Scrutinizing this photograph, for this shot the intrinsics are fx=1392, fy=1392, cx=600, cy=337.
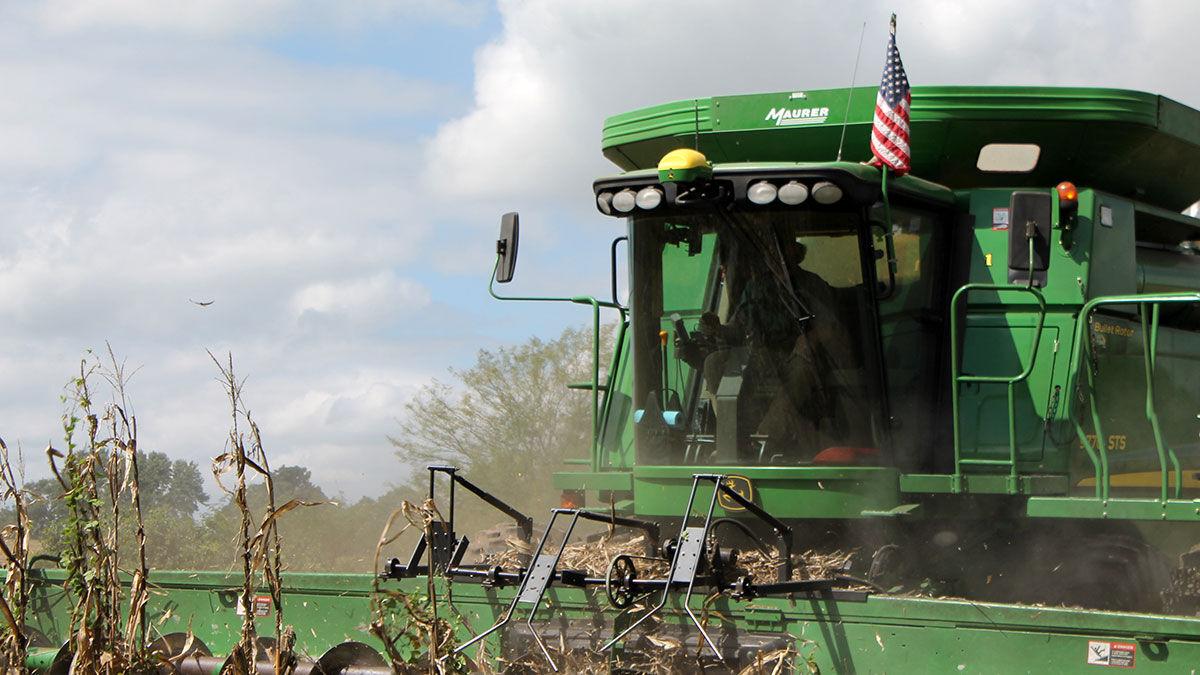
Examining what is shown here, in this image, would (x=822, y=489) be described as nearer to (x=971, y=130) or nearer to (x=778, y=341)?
(x=778, y=341)

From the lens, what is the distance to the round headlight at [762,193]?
630 centimetres

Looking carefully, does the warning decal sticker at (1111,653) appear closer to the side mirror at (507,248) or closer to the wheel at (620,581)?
the wheel at (620,581)

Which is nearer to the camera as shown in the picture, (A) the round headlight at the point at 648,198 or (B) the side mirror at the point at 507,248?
(A) the round headlight at the point at 648,198

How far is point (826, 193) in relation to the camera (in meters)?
6.27

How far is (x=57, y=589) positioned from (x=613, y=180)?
3.89 m

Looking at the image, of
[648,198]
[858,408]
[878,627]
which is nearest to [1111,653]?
[878,627]

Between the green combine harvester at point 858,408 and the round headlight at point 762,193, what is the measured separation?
1 centimetres

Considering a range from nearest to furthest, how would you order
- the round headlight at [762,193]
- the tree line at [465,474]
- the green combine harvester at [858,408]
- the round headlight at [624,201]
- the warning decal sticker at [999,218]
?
the green combine harvester at [858,408]
the round headlight at [762,193]
the round headlight at [624,201]
the warning decal sticker at [999,218]
the tree line at [465,474]

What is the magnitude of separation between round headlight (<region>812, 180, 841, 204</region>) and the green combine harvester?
1 centimetres

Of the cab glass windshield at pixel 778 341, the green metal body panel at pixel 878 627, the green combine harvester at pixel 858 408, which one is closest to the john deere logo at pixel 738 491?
the green combine harvester at pixel 858 408

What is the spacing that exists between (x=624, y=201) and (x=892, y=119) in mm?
1355

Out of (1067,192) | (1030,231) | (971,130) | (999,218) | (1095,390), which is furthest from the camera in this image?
(971,130)

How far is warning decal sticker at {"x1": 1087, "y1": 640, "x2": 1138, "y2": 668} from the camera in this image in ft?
16.4

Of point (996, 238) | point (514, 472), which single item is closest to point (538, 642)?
point (996, 238)
